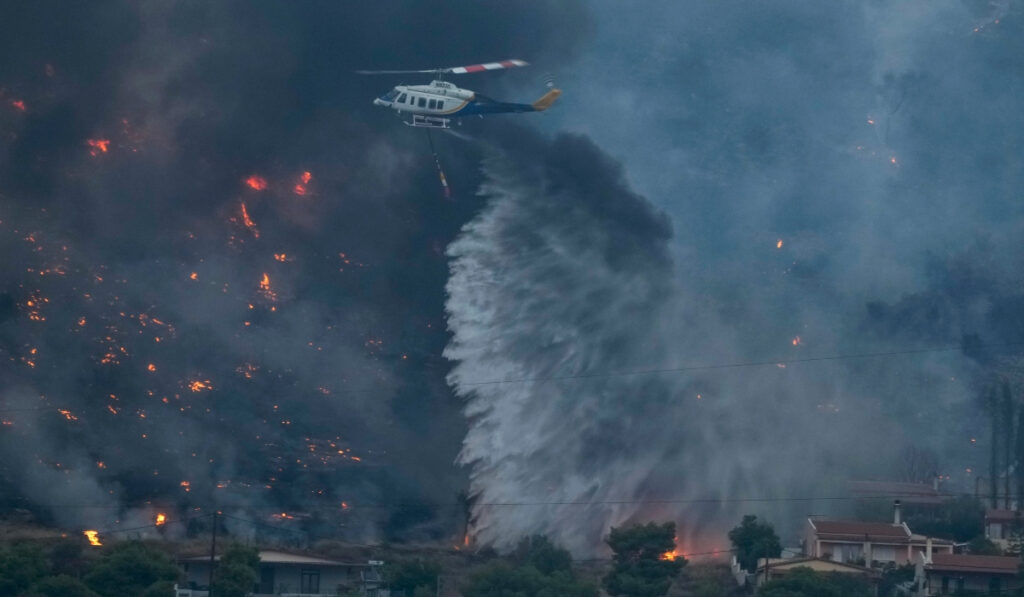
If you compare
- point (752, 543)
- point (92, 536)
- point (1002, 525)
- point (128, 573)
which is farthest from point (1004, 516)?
point (92, 536)

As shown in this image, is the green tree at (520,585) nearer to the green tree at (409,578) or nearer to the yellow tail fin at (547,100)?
the green tree at (409,578)

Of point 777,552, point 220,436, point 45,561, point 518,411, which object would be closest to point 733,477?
point 777,552

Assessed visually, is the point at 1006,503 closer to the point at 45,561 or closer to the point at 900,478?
the point at 900,478

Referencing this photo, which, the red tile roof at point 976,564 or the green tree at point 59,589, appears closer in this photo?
the green tree at point 59,589

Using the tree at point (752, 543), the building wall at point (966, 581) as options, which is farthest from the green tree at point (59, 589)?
the building wall at point (966, 581)

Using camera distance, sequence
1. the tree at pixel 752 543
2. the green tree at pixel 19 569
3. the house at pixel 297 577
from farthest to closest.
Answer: the tree at pixel 752 543, the house at pixel 297 577, the green tree at pixel 19 569

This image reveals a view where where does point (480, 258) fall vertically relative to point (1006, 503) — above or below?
above

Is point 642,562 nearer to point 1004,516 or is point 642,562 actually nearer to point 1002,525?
point 1002,525

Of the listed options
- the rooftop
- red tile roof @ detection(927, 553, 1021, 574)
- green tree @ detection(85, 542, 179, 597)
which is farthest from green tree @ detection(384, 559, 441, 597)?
red tile roof @ detection(927, 553, 1021, 574)
